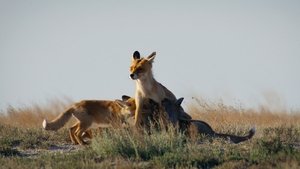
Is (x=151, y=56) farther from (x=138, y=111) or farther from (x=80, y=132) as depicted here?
(x=80, y=132)

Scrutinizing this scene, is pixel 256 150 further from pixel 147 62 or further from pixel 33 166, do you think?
pixel 147 62

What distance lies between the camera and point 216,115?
1883cm

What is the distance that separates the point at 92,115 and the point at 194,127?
8.11ft

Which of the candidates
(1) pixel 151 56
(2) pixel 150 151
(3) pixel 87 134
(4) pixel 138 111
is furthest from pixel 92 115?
(2) pixel 150 151

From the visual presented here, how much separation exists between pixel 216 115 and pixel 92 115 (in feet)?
12.9

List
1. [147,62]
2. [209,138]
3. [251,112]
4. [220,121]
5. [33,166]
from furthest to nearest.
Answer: [251,112]
[220,121]
[147,62]
[209,138]
[33,166]

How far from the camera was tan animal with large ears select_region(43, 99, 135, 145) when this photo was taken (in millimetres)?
15844

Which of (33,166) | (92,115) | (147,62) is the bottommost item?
(33,166)

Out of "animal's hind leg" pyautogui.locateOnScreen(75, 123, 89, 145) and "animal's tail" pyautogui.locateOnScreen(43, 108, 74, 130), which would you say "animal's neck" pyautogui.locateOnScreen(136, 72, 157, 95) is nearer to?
"animal's hind leg" pyautogui.locateOnScreen(75, 123, 89, 145)

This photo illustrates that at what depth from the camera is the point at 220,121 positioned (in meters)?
18.4

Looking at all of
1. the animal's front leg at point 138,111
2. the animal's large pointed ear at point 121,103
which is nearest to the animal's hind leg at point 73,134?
the animal's large pointed ear at point 121,103

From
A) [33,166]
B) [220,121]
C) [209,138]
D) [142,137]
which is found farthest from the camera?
[220,121]

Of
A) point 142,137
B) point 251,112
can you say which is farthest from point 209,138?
point 251,112

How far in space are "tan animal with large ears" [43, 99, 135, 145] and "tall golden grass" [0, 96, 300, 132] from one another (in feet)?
7.58
